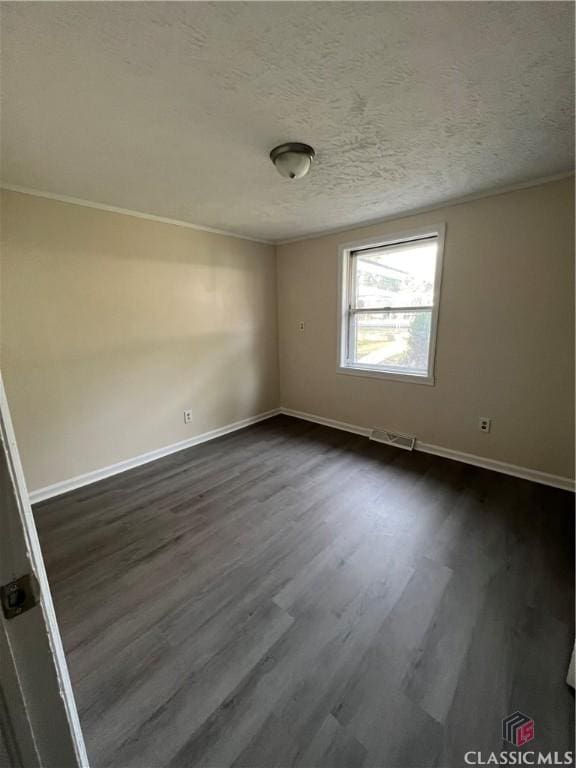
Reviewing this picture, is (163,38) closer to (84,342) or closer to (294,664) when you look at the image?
(84,342)

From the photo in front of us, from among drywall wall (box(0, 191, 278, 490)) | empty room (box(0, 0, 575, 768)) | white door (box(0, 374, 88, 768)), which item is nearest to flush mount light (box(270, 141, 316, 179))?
empty room (box(0, 0, 575, 768))

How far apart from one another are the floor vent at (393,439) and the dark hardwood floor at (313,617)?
Answer: 60cm

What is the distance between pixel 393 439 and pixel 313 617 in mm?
2173

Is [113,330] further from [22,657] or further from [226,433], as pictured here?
[22,657]

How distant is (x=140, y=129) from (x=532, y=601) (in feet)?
9.90

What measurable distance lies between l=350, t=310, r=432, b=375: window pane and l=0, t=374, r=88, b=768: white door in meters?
3.18

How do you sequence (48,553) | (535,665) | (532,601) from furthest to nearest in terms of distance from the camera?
1. (48,553)
2. (532,601)
3. (535,665)

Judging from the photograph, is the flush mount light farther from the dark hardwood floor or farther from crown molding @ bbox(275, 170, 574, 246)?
the dark hardwood floor

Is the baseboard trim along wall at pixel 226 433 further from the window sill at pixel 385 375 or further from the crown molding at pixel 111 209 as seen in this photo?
the crown molding at pixel 111 209

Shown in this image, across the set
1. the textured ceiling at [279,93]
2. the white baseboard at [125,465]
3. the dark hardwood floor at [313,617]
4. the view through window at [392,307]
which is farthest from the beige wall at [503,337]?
the white baseboard at [125,465]

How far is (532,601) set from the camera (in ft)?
5.07

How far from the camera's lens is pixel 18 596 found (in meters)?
0.49

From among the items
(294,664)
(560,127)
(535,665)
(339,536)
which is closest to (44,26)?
(560,127)

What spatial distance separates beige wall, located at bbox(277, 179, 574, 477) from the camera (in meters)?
2.34
